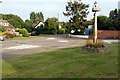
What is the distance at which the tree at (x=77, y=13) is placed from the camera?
3544 centimetres

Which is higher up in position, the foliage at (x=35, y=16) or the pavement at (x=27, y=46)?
the foliage at (x=35, y=16)

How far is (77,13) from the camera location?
3594 cm

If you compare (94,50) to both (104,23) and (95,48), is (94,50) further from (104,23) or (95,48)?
(104,23)

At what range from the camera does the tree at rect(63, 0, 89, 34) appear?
35.4m

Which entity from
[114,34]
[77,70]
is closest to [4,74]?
[77,70]

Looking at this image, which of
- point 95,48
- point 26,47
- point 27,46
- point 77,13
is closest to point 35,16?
point 77,13

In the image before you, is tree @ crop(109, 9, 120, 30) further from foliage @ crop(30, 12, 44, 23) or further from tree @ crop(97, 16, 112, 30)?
foliage @ crop(30, 12, 44, 23)

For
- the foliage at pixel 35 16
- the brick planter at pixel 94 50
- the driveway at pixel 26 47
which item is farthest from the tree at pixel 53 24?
the foliage at pixel 35 16

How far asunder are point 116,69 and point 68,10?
3056cm

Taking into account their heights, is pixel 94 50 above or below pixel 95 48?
below

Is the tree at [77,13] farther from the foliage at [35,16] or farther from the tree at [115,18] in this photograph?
the foliage at [35,16]

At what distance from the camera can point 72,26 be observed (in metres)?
35.7

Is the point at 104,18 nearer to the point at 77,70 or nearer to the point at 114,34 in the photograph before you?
the point at 114,34

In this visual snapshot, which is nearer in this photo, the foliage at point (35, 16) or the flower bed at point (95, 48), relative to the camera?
the flower bed at point (95, 48)
